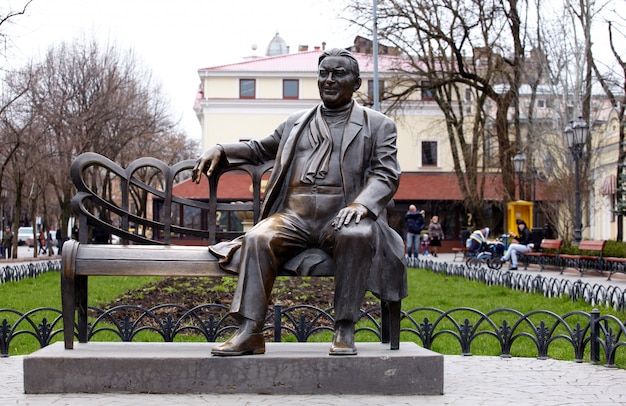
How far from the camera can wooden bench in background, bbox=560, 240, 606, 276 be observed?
20.1 m

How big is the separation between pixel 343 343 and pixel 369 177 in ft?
4.02

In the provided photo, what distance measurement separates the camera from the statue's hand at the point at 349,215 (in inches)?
225

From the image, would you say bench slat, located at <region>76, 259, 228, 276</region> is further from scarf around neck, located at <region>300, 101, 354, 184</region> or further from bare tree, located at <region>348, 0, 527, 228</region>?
bare tree, located at <region>348, 0, 527, 228</region>

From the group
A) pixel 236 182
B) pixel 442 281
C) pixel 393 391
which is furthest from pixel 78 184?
pixel 236 182

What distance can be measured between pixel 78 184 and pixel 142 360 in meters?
1.68

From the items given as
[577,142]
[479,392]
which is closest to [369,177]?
[479,392]

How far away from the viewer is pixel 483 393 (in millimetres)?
5781

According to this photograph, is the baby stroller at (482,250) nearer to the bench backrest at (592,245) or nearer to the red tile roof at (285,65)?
the bench backrest at (592,245)

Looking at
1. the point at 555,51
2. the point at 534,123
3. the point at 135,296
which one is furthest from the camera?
the point at 534,123

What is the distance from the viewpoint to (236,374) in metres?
5.50

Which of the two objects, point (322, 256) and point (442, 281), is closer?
point (322, 256)

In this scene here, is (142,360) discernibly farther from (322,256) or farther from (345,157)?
(345,157)

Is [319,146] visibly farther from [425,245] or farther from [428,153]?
[428,153]

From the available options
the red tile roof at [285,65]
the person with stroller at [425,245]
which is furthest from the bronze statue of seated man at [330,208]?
the red tile roof at [285,65]
